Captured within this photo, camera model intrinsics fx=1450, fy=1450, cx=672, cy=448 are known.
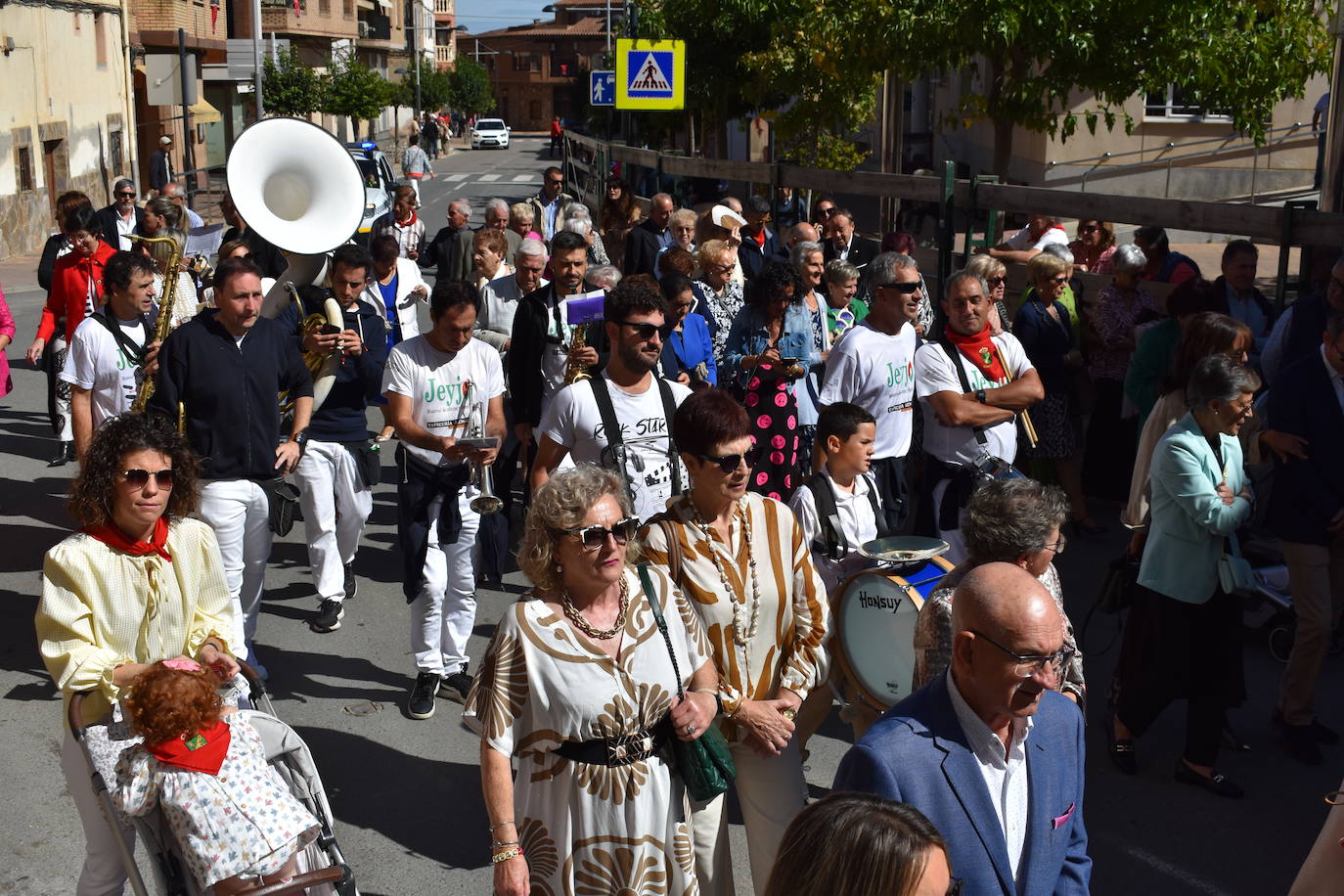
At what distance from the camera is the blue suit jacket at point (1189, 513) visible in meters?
5.39

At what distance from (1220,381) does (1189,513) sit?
50 cm

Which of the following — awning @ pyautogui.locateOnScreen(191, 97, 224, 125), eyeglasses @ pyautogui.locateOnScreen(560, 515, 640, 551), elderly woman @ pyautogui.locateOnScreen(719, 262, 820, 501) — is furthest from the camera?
awning @ pyautogui.locateOnScreen(191, 97, 224, 125)

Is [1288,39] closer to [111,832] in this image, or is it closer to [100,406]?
[100,406]

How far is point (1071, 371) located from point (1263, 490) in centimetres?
158

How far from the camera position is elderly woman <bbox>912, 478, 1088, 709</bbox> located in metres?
3.88

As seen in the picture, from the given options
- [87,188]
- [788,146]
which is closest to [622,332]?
[788,146]

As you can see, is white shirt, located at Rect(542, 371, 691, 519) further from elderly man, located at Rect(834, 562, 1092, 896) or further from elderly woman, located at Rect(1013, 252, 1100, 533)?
elderly woman, located at Rect(1013, 252, 1100, 533)

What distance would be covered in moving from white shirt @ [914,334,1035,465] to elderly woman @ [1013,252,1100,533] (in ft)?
7.71

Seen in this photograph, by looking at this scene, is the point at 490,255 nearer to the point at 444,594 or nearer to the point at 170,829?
the point at 444,594

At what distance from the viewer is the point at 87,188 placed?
31688 millimetres

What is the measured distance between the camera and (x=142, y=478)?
4.39m

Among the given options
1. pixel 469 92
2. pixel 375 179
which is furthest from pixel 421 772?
pixel 469 92

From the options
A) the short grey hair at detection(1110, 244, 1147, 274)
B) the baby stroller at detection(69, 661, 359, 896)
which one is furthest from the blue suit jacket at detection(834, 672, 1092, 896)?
the short grey hair at detection(1110, 244, 1147, 274)

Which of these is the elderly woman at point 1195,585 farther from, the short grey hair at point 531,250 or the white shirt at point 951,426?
the short grey hair at point 531,250
